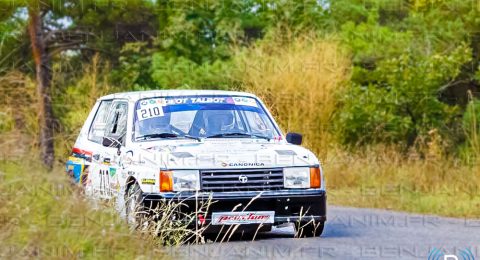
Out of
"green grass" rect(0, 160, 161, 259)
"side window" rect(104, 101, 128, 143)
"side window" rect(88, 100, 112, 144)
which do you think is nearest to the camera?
"green grass" rect(0, 160, 161, 259)

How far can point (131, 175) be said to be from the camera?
12758mm

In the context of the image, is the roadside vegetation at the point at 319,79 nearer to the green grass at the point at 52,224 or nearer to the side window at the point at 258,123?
the green grass at the point at 52,224

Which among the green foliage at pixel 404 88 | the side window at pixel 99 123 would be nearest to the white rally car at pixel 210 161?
the side window at pixel 99 123

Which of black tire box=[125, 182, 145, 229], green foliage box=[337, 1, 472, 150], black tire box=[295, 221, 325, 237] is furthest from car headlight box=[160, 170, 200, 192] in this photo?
green foliage box=[337, 1, 472, 150]

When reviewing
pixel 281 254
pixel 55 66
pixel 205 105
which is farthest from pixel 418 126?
pixel 281 254

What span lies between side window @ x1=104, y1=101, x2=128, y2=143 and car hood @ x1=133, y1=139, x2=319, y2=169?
89 centimetres

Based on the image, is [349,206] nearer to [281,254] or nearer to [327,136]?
[327,136]

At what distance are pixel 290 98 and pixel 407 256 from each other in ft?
50.6

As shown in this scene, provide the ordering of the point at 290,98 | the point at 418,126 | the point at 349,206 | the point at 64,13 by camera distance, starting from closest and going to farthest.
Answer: the point at 349,206
the point at 290,98
the point at 418,126
the point at 64,13

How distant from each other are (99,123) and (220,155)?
10.0 ft

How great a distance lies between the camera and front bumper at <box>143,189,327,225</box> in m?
12.2

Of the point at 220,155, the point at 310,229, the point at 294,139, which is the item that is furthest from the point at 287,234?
the point at 220,155

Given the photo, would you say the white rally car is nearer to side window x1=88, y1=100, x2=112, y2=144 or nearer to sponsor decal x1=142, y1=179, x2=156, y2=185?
sponsor decal x1=142, y1=179, x2=156, y2=185

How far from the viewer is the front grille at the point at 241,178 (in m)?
12.3
